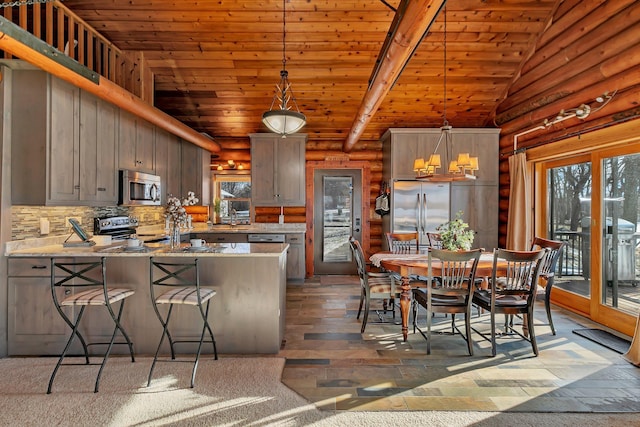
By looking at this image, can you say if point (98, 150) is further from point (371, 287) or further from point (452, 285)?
point (452, 285)

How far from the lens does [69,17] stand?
379 cm

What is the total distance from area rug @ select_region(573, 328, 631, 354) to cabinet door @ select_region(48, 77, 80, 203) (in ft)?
17.6

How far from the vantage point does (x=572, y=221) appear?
470 centimetres

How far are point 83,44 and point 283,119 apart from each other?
9.28 ft

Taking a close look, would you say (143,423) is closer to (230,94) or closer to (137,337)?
(137,337)

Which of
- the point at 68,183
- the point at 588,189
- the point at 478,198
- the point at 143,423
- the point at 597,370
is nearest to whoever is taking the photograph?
the point at 143,423

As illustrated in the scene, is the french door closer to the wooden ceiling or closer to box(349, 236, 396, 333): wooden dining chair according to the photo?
the wooden ceiling

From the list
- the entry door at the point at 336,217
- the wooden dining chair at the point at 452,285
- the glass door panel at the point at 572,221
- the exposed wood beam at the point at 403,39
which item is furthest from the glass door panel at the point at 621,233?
the entry door at the point at 336,217

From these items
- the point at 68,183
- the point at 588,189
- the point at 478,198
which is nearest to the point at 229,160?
the point at 68,183

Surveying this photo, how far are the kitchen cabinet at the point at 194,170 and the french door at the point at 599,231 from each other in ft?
17.6

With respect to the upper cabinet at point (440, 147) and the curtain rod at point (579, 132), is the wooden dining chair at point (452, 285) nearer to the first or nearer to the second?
the curtain rod at point (579, 132)

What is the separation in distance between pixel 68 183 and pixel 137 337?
5.28 feet

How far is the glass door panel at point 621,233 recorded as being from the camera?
12.5 ft

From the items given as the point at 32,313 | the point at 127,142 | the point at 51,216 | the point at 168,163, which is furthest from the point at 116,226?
the point at 32,313
